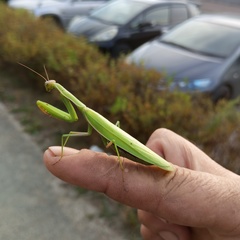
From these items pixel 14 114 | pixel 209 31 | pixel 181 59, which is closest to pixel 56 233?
pixel 14 114

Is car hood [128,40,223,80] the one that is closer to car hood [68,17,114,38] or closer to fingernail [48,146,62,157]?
car hood [68,17,114,38]

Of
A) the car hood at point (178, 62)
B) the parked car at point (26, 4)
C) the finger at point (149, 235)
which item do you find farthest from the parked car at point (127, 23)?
the finger at point (149, 235)

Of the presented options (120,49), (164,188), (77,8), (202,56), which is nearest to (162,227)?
(164,188)

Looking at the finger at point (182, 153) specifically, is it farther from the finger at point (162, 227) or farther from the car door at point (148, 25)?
the car door at point (148, 25)

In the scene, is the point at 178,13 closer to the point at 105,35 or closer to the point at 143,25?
the point at 143,25

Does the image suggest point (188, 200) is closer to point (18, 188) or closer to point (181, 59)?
point (18, 188)

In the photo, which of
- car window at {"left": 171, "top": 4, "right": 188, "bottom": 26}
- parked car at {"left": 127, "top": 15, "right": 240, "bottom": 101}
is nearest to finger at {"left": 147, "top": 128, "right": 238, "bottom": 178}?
parked car at {"left": 127, "top": 15, "right": 240, "bottom": 101}
